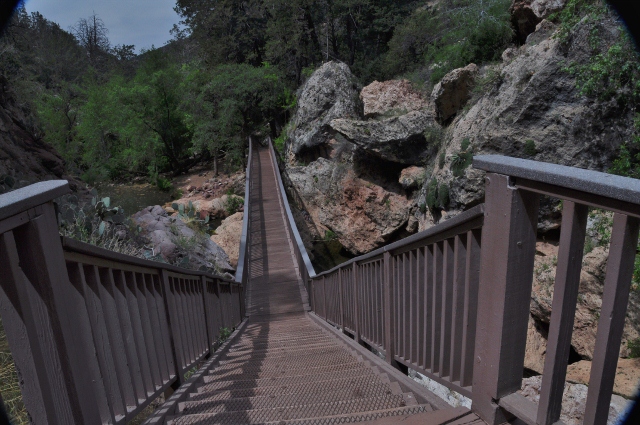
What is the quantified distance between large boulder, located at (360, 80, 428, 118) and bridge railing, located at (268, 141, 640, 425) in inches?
620

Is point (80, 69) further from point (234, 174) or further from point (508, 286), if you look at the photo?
point (508, 286)

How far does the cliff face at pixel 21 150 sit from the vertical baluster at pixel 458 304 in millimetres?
10104

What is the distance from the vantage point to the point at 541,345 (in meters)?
7.82

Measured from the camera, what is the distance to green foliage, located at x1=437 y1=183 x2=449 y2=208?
1199cm

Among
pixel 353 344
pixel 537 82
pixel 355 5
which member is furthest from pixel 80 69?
pixel 353 344

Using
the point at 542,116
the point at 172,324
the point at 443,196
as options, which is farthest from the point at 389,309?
the point at 443,196

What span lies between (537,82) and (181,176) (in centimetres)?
2503

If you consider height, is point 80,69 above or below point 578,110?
above

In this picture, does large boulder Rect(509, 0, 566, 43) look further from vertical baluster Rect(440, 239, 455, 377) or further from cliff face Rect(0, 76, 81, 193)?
cliff face Rect(0, 76, 81, 193)

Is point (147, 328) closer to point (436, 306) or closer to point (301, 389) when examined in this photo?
point (301, 389)

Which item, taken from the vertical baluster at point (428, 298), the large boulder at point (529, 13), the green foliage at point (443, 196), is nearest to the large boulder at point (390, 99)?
the large boulder at point (529, 13)

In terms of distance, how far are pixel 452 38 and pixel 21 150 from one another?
16876 mm

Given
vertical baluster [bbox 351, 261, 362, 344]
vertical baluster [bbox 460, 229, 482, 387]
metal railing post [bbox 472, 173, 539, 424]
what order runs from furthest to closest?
vertical baluster [bbox 351, 261, 362, 344] → vertical baluster [bbox 460, 229, 482, 387] → metal railing post [bbox 472, 173, 539, 424]

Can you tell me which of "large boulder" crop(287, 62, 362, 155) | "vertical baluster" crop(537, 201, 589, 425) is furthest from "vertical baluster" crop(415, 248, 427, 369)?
"large boulder" crop(287, 62, 362, 155)
